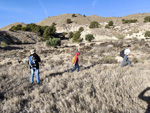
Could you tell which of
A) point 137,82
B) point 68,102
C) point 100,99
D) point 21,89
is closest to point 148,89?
point 137,82

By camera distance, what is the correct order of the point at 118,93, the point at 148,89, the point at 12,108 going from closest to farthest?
the point at 12,108 → the point at 118,93 → the point at 148,89

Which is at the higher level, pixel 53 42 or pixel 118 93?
pixel 53 42

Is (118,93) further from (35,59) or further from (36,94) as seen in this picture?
(35,59)

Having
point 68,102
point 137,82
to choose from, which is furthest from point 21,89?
point 137,82

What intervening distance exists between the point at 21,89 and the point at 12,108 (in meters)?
1.33

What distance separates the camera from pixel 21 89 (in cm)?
414

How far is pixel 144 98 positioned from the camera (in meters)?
3.15

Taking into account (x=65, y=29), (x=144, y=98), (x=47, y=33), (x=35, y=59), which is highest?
(x=65, y=29)

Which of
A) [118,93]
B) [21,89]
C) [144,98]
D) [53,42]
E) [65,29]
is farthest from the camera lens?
[65,29]

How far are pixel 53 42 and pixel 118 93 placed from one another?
21776mm

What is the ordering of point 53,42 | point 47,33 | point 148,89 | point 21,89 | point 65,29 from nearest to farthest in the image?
point 148,89 < point 21,89 < point 53,42 < point 47,33 < point 65,29

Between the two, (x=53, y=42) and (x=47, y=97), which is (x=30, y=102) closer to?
(x=47, y=97)

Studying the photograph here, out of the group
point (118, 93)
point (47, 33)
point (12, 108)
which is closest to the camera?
point (12, 108)

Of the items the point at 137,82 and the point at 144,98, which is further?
the point at 137,82
